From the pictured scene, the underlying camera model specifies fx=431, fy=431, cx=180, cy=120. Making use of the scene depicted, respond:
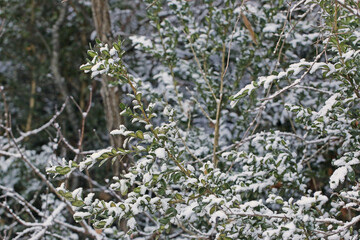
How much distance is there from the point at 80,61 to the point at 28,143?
1.06 m

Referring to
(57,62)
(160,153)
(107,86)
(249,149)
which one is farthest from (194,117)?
(57,62)

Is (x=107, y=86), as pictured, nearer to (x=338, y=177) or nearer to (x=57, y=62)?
(x=338, y=177)

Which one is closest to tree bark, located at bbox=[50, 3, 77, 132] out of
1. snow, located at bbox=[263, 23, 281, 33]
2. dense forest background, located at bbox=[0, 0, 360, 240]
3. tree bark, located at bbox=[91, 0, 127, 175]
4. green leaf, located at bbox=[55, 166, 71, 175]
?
dense forest background, located at bbox=[0, 0, 360, 240]

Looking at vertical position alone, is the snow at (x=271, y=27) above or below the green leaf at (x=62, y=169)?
above

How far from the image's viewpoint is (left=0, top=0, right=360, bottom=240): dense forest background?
139 centimetres

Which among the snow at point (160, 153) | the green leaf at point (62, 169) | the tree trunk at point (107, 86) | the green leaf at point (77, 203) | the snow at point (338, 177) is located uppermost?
the tree trunk at point (107, 86)

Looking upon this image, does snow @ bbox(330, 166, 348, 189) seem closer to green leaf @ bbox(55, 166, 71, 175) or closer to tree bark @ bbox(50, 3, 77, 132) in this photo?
green leaf @ bbox(55, 166, 71, 175)

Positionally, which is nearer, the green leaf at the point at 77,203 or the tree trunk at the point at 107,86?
the green leaf at the point at 77,203

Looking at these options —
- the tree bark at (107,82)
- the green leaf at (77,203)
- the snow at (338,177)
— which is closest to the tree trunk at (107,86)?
the tree bark at (107,82)

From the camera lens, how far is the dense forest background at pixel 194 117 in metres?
1.39

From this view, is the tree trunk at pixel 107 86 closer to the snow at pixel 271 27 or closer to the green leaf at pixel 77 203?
the snow at pixel 271 27

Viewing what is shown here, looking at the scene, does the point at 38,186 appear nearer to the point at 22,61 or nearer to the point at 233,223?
the point at 22,61

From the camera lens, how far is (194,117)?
9.95 feet

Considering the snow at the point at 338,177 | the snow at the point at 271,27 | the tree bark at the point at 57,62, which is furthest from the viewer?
the tree bark at the point at 57,62
